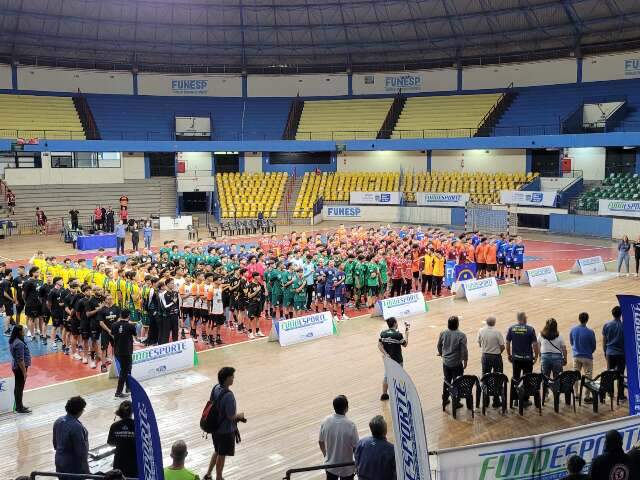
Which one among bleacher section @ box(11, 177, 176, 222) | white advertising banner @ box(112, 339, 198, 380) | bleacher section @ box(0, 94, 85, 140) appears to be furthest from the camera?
bleacher section @ box(0, 94, 85, 140)

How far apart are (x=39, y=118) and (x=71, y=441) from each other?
1671 inches

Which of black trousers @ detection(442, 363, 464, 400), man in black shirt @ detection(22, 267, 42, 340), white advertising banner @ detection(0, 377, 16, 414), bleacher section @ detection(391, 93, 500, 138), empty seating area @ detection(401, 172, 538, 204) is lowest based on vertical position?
white advertising banner @ detection(0, 377, 16, 414)

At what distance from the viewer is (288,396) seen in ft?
41.6

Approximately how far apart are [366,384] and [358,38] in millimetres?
40851

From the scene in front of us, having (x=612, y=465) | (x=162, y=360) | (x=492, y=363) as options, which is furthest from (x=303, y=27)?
(x=612, y=465)

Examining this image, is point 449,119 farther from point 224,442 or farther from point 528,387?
point 224,442

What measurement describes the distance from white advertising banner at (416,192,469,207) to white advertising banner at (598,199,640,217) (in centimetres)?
862

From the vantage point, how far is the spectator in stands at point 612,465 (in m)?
6.50

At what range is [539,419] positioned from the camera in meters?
11.3

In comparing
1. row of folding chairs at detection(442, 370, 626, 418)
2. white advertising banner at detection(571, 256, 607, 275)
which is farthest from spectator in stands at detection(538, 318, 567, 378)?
white advertising banner at detection(571, 256, 607, 275)

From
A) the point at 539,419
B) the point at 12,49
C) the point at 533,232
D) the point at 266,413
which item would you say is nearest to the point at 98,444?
the point at 266,413

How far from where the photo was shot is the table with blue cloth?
1319 inches

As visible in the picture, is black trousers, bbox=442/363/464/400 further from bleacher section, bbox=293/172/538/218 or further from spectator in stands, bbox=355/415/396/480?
bleacher section, bbox=293/172/538/218

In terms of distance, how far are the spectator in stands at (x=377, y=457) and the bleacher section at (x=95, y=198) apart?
39388 millimetres
